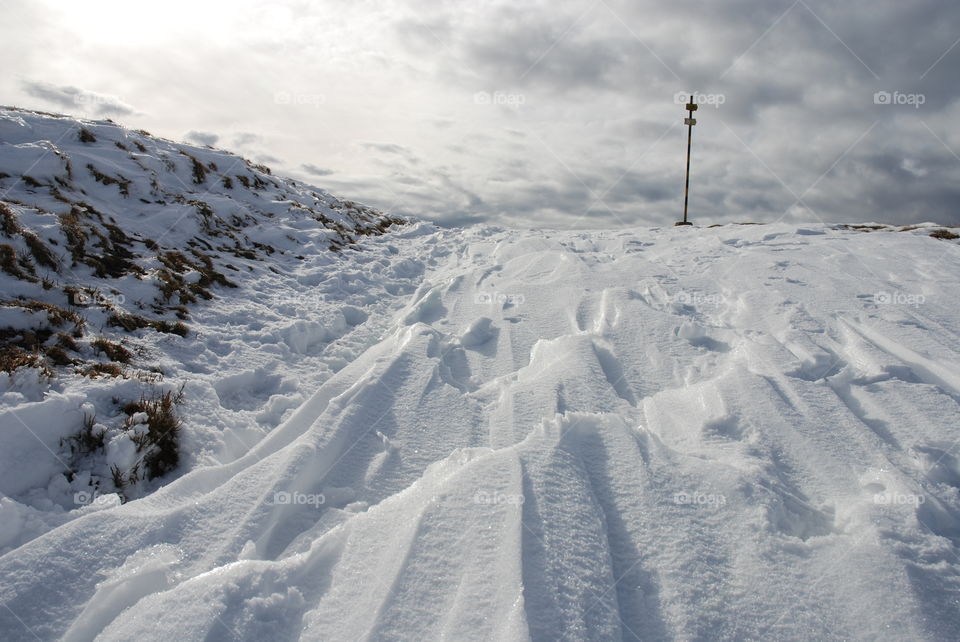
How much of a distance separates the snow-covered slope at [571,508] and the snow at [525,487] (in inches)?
0.5

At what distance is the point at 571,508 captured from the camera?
2572 millimetres

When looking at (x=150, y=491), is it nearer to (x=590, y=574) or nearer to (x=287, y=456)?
(x=287, y=456)

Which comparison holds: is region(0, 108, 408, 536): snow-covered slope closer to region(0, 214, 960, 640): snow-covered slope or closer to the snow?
the snow

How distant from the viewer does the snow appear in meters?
2.05

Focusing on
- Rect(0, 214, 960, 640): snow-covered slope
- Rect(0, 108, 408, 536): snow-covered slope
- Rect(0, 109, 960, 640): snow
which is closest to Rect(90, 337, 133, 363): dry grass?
Rect(0, 108, 408, 536): snow-covered slope

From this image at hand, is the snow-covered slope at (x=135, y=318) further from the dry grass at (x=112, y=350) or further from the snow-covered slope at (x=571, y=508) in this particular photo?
the snow-covered slope at (x=571, y=508)

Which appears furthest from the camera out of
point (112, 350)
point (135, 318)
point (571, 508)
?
point (135, 318)

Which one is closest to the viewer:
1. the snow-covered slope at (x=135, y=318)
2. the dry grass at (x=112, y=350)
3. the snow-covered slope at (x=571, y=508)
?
the snow-covered slope at (x=571, y=508)

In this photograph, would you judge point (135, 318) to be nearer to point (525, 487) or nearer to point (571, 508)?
point (525, 487)

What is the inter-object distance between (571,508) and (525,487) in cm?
27

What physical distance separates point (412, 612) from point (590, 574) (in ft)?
2.77

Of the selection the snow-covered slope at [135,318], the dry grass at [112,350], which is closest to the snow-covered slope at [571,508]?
the snow-covered slope at [135,318]

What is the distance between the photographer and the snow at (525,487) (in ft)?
6.73

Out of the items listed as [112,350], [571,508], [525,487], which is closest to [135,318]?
[112,350]
